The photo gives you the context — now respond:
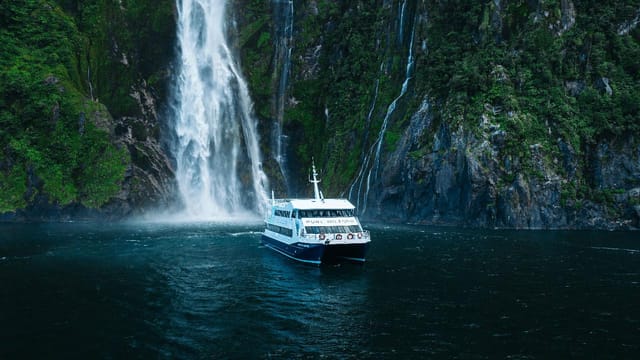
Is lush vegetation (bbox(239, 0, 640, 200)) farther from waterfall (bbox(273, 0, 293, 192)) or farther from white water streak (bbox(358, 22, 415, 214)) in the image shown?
waterfall (bbox(273, 0, 293, 192))

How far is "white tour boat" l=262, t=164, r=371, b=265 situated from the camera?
42.2m

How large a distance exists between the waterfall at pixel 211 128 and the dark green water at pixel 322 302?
42.2 m

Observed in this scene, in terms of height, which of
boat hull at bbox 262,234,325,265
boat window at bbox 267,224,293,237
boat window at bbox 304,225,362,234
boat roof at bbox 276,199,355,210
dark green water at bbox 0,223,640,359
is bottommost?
dark green water at bbox 0,223,640,359

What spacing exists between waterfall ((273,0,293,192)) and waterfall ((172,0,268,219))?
4.66 metres

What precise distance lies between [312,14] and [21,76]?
187ft

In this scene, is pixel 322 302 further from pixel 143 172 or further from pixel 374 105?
pixel 143 172

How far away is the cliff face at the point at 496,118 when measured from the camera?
230 feet

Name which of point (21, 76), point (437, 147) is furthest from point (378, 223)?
point (21, 76)

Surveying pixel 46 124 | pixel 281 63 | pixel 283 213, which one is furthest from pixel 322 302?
pixel 281 63

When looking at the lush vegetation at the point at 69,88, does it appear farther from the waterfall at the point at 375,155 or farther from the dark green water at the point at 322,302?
the waterfall at the point at 375,155

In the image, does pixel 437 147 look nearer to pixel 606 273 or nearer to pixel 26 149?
pixel 606 273

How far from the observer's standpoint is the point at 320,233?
42938 millimetres

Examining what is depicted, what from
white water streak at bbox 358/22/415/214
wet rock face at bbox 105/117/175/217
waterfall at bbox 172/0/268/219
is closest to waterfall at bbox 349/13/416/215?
white water streak at bbox 358/22/415/214

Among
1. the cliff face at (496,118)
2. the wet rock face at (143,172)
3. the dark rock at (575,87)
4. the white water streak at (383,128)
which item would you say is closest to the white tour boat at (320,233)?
the cliff face at (496,118)
